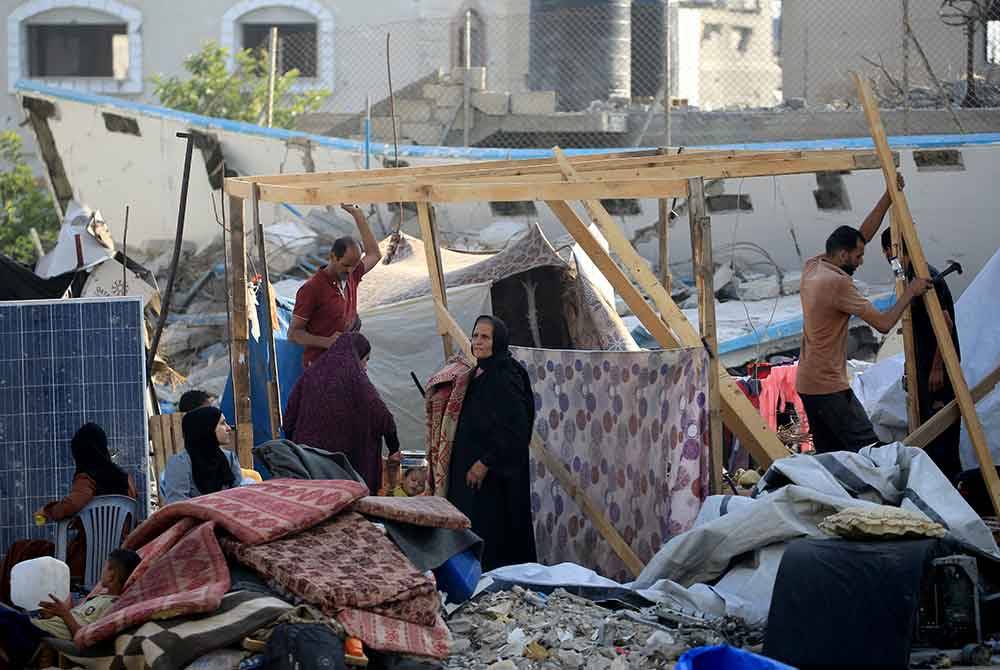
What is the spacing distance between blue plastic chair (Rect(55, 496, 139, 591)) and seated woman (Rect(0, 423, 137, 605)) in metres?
0.03

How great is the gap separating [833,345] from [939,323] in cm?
72

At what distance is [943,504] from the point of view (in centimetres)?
649

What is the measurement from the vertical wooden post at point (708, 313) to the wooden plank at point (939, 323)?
3.05 ft

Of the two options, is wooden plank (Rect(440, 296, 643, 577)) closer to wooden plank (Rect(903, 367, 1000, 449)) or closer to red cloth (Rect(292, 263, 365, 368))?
red cloth (Rect(292, 263, 365, 368))

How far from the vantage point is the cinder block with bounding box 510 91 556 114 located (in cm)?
1825

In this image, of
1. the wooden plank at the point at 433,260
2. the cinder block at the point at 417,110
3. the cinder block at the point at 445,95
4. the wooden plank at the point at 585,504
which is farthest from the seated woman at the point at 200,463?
the cinder block at the point at 445,95

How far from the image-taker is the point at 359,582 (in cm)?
538

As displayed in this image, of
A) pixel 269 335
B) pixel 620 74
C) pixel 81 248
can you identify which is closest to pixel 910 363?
pixel 269 335

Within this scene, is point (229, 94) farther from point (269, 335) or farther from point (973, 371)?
point (973, 371)

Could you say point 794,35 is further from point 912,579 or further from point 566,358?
point 912,579

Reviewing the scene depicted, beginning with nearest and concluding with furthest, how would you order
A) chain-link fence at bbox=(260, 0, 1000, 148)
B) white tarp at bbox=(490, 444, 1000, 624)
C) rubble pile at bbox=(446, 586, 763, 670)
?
rubble pile at bbox=(446, 586, 763, 670) → white tarp at bbox=(490, 444, 1000, 624) → chain-link fence at bbox=(260, 0, 1000, 148)

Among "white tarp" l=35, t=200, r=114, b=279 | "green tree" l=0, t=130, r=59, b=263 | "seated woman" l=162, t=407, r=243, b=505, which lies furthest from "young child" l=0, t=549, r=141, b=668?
"green tree" l=0, t=130, r=59, b=263

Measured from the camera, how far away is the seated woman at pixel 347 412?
7.82 meters

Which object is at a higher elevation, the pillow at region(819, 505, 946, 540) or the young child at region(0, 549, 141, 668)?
the pillow at region(819, 505, 946, 540)
